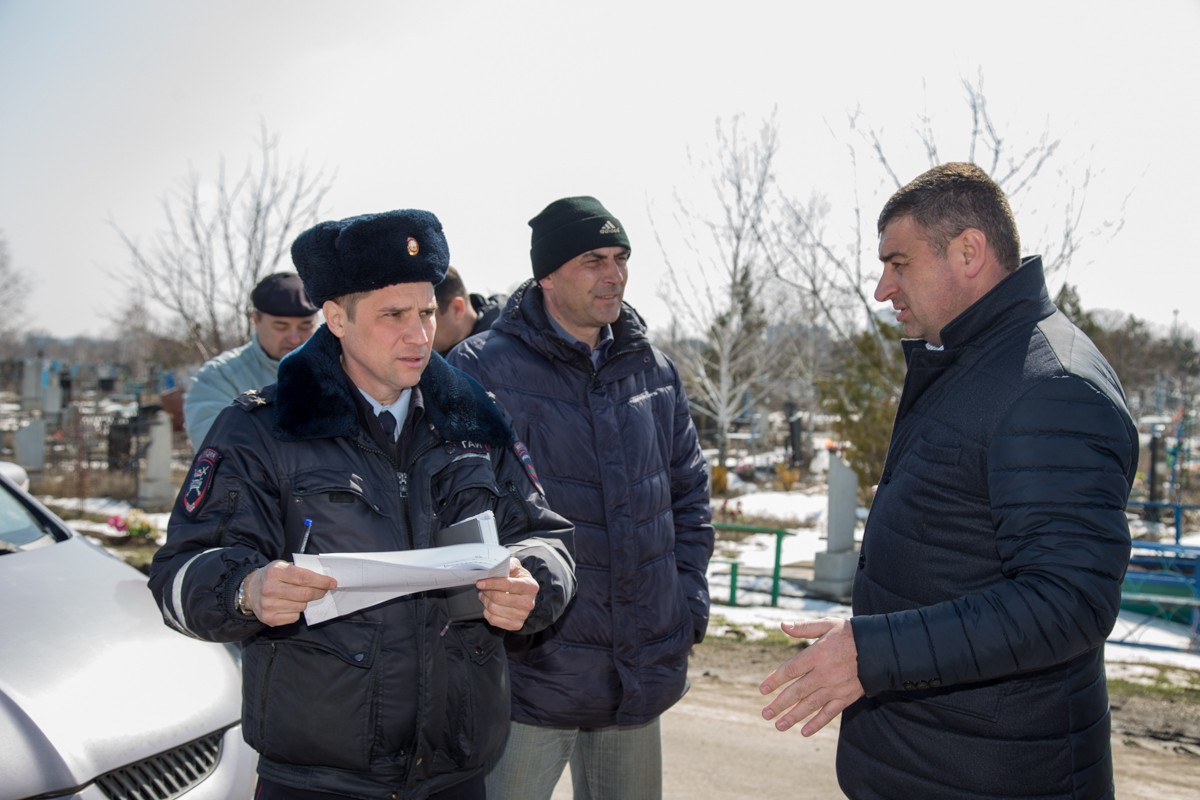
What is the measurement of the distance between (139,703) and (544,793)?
4.45 ft

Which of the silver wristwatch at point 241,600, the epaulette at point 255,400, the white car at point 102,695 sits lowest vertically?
the white car at point 102,695

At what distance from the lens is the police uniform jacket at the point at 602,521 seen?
291 cm

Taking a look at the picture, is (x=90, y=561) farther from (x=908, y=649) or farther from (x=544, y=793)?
(x=908, y=649)

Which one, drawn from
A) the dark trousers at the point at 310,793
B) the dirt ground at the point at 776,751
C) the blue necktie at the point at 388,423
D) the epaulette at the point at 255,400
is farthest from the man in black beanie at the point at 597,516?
the dirt ground at the point at 776,751

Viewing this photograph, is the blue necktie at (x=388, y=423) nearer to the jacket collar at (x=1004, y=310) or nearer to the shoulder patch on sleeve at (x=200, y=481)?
the shoulder patch on sleeve at (x=200, y=481)

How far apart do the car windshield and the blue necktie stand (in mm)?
2421

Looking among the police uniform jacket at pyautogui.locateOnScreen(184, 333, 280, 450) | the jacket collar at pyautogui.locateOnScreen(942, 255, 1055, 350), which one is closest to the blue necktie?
the jacket collar at pyautogui.locateOnScreen(942, 255, 1055, 350)

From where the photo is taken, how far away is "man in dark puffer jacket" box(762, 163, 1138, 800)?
1.84 m

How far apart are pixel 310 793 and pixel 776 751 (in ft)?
11.7

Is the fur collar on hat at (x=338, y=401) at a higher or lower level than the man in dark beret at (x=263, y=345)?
lower

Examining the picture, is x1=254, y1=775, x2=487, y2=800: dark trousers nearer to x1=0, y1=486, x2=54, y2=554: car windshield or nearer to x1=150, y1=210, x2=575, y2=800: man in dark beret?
x1=150, y1=210, x2=575, y2=800: man in dark beret

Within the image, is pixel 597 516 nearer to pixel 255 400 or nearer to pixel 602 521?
pixel 602 521

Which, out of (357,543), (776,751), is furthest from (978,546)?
(776,751)

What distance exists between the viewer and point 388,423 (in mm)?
2305
